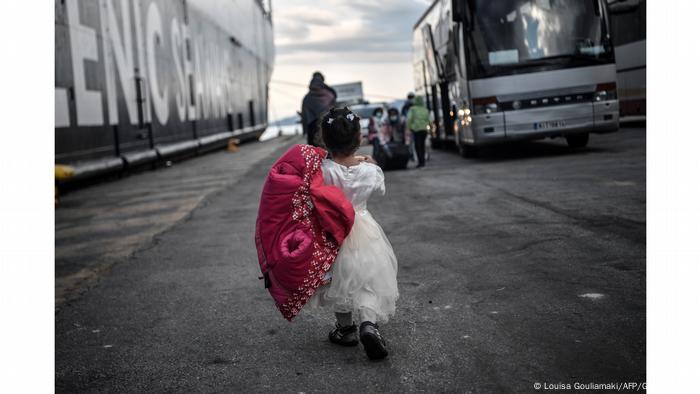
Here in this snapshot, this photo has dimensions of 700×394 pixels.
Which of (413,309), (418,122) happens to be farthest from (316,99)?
(413,309)

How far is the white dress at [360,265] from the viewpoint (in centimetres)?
388

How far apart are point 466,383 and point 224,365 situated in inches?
48.5

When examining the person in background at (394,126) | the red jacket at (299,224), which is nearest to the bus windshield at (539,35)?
the person in background at (394,126)

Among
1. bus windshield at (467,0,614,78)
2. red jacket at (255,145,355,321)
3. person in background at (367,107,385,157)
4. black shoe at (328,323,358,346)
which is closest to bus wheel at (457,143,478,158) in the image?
person in background at (367,107,385,157)

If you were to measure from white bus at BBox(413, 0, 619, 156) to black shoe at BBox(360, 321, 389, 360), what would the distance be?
1207 centimetres

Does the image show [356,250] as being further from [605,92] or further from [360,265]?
[605,92]

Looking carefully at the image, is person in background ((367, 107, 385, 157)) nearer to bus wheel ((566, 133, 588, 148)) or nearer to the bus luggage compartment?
the bus luggage compartment

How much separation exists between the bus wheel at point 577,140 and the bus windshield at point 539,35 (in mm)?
2586

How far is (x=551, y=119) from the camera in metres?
15.3

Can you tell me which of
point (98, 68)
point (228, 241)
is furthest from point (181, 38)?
point (228, 241)

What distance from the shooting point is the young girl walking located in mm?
3873

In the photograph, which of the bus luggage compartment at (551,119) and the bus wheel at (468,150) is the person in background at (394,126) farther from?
the bus luggage compartment at (551,119)

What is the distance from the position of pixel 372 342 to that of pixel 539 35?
41.3 feet

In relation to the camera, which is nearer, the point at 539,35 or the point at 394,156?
the point at 539,35
